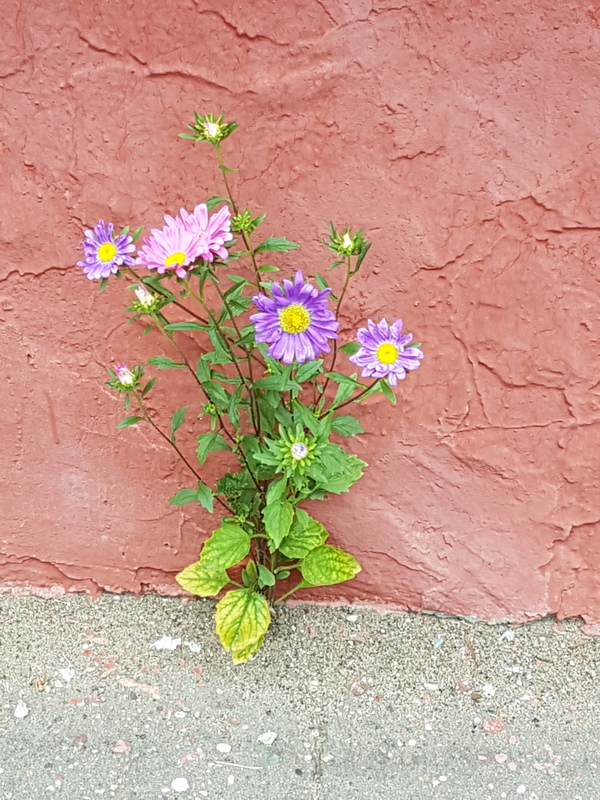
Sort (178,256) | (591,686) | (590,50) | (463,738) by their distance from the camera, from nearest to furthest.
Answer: (178,256)
(590,50)
(463,738)
(591,686)

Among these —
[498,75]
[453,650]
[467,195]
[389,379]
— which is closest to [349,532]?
[453,650]

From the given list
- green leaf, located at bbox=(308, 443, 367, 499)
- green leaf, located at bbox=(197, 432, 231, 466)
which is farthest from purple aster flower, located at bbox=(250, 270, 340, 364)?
green leaf, located at bbox=(197, 432, 231, 466)

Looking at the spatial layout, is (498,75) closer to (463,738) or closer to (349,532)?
(349,532)

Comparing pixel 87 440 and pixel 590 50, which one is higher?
pixel 590 50

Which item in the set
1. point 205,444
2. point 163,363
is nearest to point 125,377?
point 163,363

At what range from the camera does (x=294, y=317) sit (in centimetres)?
138

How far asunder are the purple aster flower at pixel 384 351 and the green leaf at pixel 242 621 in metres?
0.76

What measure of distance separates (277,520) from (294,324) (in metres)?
0.49

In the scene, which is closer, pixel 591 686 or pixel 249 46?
pixel 249 46

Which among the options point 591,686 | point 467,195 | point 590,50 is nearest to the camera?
point 590,50

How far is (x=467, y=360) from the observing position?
1794mm

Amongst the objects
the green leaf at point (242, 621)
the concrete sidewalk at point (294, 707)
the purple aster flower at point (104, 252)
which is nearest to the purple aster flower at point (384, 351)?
the purple aster flower at point (104, 252)

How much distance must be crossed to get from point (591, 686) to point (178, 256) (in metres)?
1.55

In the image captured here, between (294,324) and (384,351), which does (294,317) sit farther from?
(384,351)
